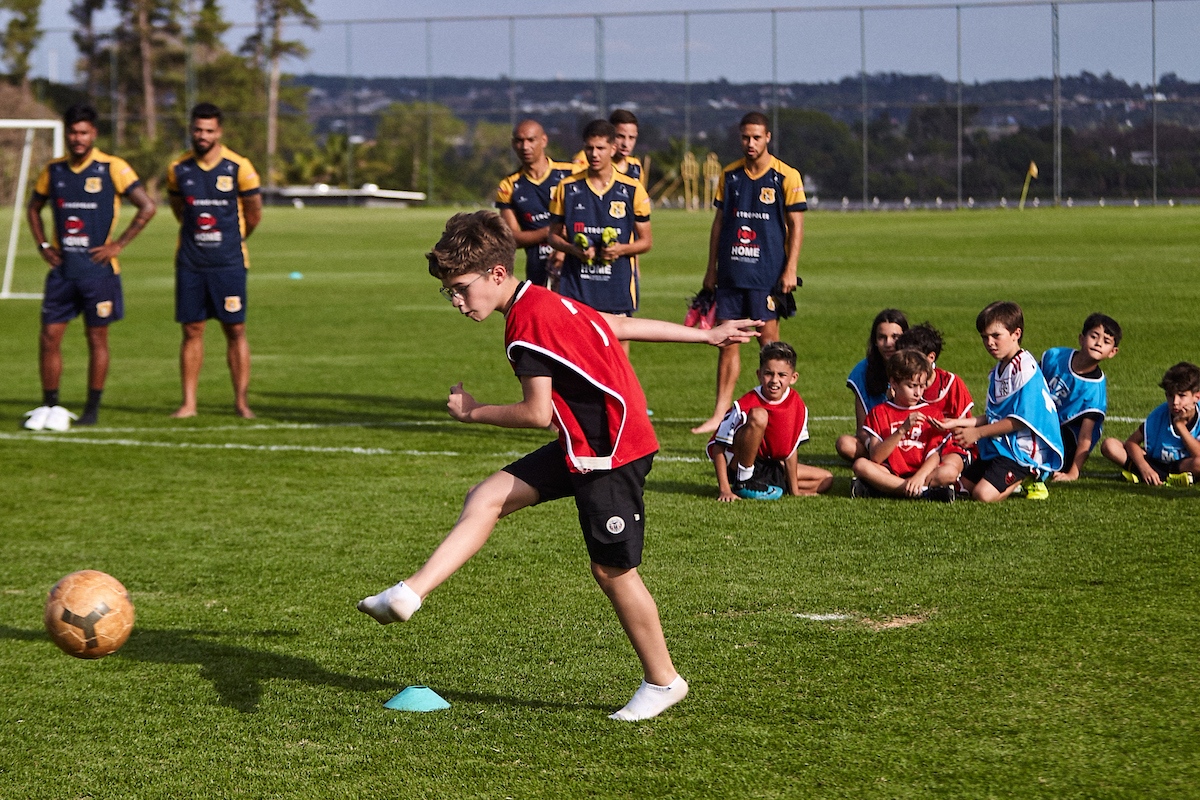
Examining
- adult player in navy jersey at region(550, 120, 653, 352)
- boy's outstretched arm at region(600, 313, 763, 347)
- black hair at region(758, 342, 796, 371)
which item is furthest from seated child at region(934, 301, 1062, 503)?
adult player in navy jersey at region(550, 120, 653, 352)

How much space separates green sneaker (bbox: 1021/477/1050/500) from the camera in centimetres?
799

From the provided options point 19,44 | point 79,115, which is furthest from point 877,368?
point 19,44

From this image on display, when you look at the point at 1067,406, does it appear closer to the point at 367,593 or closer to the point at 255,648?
the point at 367,593

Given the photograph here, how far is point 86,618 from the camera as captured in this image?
4984 millimetres

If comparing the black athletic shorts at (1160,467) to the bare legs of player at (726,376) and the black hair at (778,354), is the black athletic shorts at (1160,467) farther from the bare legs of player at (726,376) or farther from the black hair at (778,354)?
the bare legs of player at (726,376)

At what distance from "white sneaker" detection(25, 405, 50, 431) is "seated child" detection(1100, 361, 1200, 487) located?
813 cm

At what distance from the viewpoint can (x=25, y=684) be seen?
535cm

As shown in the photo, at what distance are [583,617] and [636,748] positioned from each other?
1522 mm

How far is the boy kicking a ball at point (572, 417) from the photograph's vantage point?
445 centimetres

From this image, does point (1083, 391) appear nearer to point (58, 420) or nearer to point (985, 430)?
point (985, 430)

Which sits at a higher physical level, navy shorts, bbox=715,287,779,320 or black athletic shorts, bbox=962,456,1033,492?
navy shorts, bbox=715,287,779,320

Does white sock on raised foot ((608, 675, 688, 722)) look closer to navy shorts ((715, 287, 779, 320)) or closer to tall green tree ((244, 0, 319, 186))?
navy shorts ((715, 287, 779, 320))

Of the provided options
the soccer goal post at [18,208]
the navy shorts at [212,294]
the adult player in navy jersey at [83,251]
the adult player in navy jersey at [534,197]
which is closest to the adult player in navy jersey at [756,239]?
the adult player in navy jersey at [534,197]

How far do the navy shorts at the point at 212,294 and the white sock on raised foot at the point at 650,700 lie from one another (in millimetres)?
7776
